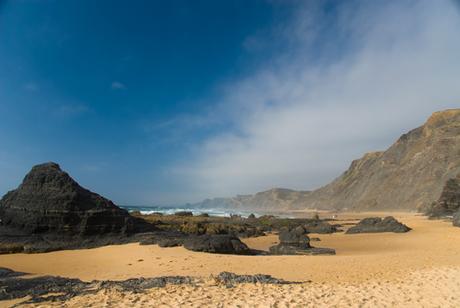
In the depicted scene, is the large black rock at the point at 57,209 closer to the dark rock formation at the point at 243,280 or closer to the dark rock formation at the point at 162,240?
the dark rock formation at the point at 162,240

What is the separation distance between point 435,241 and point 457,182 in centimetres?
2308

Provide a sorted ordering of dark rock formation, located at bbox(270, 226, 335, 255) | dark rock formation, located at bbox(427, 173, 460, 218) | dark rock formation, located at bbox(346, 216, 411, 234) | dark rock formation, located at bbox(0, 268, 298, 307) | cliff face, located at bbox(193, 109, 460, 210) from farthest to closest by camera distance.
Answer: cliff face, located at bbox(193, 109, 460, 210) → dark rock formation, located at bbox(427, 173, 460, 218) → dark rock formation, located at bbox(346, 216, 411, 234) → dark rock formation, located at bbox(270, 226, 335, 255) → dark rock formation, located at bbox(0, 268, 298, 307)

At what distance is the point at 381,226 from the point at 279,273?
2094cm

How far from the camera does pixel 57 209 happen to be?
18766mm

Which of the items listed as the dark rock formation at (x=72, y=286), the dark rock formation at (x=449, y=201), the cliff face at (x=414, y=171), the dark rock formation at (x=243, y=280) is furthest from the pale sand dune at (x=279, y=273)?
the cliff face at (x=414, y=171)

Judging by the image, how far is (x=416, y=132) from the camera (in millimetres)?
87938

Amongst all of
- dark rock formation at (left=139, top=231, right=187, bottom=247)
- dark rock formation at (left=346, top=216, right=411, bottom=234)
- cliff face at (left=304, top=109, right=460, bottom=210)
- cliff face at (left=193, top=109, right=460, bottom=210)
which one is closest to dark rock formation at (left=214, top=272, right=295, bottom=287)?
dark rock formation at (left=139, top=231, right=187, bottom=247)

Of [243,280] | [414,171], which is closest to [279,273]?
[243,280]

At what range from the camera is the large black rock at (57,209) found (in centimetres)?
1859

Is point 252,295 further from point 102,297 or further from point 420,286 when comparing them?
point 420,286

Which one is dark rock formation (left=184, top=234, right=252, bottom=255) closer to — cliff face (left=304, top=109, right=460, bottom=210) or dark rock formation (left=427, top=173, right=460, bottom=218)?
dark rock formation (left=427, top=173, right=460, bottom=218)

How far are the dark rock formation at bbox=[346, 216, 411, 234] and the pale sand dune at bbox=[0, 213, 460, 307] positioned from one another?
27.1 feet

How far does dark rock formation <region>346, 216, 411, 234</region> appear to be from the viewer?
26.7 meters

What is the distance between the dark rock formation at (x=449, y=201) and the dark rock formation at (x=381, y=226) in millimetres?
12791
